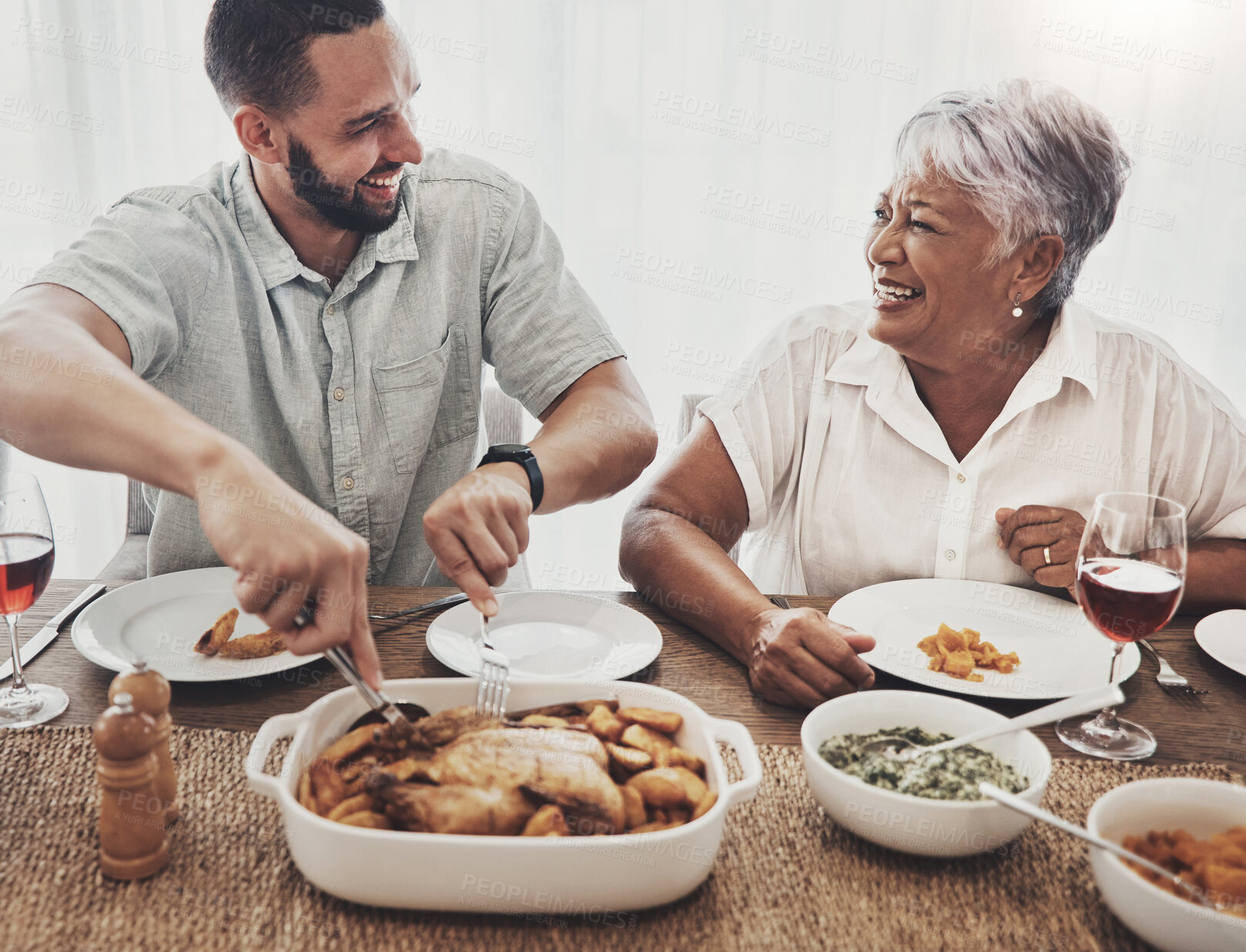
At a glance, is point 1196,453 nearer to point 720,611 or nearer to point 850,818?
point 720,611

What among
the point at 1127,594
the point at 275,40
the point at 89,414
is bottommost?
the point at 1127,594

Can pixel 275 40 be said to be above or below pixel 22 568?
above

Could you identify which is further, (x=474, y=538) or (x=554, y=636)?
(x=554, y=636)

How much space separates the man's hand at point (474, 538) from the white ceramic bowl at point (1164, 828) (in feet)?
2.22

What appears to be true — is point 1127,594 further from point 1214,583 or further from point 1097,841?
point 1214,583

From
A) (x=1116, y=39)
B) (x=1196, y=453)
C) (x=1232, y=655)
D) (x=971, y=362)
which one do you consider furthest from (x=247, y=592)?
(x=1116, y=39)

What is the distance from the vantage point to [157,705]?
0.85 metres

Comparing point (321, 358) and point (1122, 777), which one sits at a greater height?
point (321, 358)

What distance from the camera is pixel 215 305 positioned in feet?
5.44

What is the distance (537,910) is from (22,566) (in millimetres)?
673


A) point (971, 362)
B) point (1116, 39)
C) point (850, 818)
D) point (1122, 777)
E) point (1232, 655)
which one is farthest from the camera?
point (1116, 39)

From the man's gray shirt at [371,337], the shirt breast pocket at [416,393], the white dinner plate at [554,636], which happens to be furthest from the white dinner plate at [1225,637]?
the shirt breast pocket at [416,393]

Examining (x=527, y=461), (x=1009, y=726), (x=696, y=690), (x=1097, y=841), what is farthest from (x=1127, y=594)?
(x=527, y=461)

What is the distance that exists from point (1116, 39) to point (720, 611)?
2.63 metres
